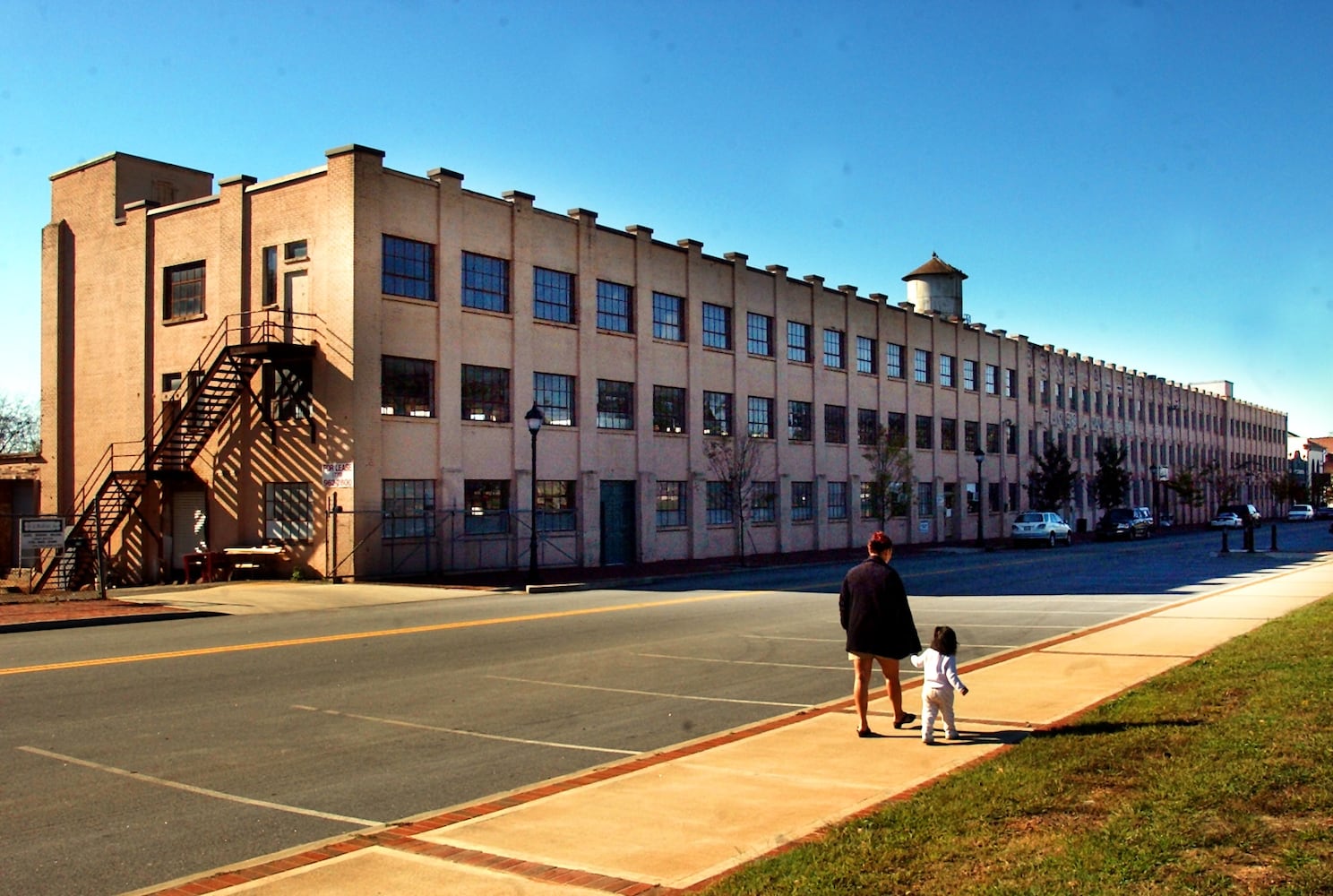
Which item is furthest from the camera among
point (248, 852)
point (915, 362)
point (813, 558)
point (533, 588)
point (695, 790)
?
point (915, 362)

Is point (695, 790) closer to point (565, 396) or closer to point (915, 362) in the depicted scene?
point (565, 396)

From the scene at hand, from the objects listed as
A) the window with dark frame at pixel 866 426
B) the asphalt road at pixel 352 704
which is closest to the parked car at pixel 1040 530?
the window with dark frame at pixel 866 426

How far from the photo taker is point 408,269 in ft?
106

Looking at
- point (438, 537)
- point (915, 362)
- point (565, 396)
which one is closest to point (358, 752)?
point (438, 537)

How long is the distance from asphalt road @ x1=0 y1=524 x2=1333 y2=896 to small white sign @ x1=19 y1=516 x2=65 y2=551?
591 centimetres

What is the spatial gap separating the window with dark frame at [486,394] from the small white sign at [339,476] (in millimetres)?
4094

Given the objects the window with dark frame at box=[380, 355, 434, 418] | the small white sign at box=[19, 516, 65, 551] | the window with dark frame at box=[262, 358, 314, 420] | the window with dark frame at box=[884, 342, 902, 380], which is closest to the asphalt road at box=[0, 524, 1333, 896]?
the small white sign at box=[19, 516, 65, 551]

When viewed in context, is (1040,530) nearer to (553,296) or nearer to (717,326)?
(717,326)

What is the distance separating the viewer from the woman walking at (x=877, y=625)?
994 centimetres

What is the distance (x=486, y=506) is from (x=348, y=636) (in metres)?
15.8

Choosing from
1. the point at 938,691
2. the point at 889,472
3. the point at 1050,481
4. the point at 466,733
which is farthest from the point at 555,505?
the point at 1050,481

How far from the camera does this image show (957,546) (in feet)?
172

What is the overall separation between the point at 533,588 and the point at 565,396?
984 cm

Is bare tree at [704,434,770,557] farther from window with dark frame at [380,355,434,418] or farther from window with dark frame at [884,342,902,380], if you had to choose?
window with dark frame at [884,342,902,380]
